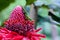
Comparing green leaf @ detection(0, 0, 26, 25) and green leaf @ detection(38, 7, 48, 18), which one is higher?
green leaf @ detection(0, 0, 26, 25)

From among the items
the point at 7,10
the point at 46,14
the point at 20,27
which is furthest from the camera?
the point at 46,14

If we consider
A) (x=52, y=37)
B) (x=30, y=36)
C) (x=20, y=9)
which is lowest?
(x=52, y=37)

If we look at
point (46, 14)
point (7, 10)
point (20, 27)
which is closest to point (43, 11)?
point (46, 14)

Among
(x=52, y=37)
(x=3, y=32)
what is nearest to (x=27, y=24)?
(x=3, y=32)

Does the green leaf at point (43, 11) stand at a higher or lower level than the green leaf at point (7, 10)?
lower

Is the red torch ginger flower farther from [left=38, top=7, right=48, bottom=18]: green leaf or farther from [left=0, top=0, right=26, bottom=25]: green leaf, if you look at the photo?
[left=38, top=7, right=48, bottom=18]: green leaf

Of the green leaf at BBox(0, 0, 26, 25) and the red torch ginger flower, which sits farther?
the green leaf at BBox(0, 0, 26, 25)

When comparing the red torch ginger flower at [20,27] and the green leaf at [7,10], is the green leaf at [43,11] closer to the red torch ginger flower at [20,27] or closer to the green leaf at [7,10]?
the green leaf at [7,10]

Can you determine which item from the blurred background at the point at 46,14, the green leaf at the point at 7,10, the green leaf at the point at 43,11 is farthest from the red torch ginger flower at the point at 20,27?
the green leaf at the point at 43,11

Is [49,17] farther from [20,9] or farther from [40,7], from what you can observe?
[20,9]

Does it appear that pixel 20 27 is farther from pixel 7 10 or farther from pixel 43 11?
pixel 43 11

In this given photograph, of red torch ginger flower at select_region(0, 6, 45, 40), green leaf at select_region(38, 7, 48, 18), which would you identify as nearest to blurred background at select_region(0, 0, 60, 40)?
green leaf at select_region(38, 7, 48, 18)
